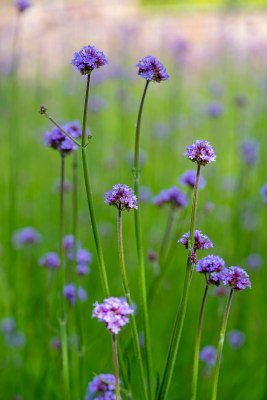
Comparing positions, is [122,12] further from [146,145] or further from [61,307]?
[61,307]

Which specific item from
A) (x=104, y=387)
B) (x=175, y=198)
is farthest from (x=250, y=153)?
(x=104, y=387)

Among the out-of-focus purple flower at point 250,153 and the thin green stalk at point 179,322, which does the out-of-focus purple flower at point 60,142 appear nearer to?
the thin green stalk at point 179,322

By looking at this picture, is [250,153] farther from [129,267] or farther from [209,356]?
[209,356]

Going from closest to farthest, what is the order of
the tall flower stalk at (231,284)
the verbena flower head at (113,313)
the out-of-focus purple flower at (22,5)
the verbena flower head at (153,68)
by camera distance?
1. the verbena flower head at (113,313)
2. the tall flower stalk at (231,284)
3. the verbena flower head at (153,68)
4. the out-of-focus purple flower at (22,5)

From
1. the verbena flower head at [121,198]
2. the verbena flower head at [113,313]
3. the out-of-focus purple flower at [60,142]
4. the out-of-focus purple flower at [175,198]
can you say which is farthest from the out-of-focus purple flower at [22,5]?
the verbena flower head at [113,313]

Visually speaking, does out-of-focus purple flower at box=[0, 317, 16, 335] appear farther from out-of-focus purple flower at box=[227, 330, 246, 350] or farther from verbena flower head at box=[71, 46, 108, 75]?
verbena flower head at box=[71, 46, 108, 75]

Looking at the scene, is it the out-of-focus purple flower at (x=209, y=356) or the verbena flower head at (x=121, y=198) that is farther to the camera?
the out-of-focus purple flower at (x=209, y=356)

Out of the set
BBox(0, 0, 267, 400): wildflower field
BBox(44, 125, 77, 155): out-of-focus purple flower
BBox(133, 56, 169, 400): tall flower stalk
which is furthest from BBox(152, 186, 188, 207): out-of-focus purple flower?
BBox(133, 56, 169, 400): tall flower stalk
